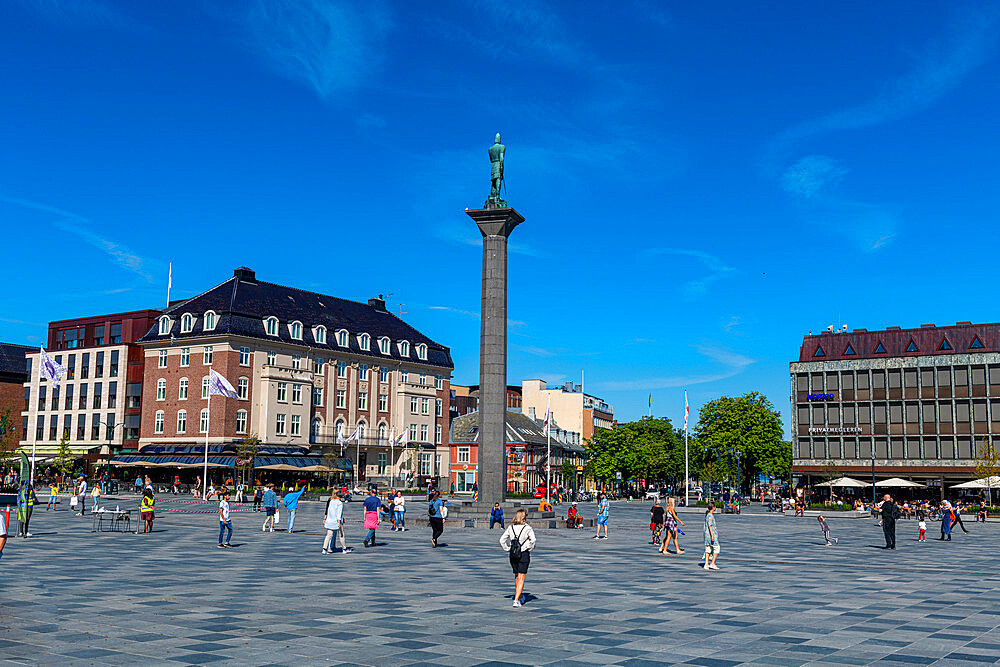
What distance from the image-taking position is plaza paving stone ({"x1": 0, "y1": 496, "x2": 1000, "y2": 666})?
12578 mm

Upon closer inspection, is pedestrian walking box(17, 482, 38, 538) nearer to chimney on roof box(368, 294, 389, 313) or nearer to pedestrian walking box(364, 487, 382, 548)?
pedestrian walking box(364, 487, 382, 548)

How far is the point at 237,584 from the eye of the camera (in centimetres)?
1998

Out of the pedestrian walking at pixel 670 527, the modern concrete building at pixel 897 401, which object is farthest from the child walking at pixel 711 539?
the modern concrete building at pixel 897 401

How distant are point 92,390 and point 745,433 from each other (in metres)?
72.3

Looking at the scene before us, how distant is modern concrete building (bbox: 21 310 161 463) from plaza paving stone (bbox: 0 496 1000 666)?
6846 cm

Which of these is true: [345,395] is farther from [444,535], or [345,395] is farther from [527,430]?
[444,535]

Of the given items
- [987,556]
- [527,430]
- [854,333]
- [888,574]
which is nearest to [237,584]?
[888,574]

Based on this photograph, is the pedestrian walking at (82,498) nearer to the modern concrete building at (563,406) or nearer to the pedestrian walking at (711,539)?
the pedestrian walking at (711,539)

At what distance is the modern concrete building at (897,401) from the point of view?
3644 inches

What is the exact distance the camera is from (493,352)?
4816cm

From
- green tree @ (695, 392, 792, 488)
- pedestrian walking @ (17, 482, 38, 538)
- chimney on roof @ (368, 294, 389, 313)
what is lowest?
pedestrian walking @ (17, 482, 38, 538)

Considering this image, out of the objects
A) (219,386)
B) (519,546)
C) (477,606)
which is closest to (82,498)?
(219,386)

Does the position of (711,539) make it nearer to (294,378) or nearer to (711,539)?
(711,539)

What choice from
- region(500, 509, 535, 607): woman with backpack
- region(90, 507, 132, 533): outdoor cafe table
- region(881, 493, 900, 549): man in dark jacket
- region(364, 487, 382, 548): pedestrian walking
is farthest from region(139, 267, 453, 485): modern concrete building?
region(500, 509, 535, 607): woman with backpack
